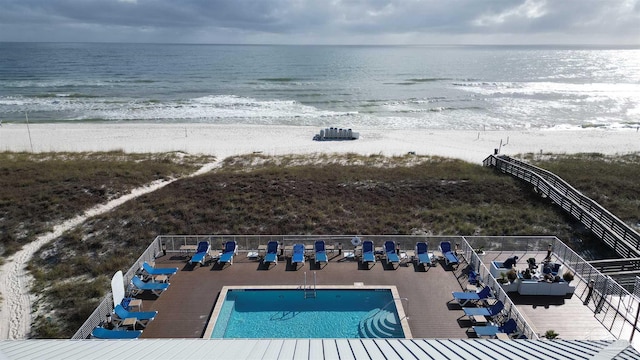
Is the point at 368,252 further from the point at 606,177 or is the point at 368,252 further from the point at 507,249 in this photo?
the point at 606,177

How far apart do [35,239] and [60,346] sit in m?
15.2

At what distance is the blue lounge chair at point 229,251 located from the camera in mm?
15648

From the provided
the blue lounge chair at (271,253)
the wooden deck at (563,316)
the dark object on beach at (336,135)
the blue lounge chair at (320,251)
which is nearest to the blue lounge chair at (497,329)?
the wooden deck at (563,316)

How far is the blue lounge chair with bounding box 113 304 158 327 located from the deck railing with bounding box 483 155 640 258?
1767 centimetres

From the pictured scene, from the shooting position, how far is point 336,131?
1757 inches

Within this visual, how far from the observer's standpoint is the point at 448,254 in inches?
622

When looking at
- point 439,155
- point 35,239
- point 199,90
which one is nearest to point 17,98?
point 199,90

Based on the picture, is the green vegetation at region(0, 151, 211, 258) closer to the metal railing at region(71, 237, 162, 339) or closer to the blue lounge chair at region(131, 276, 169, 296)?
the metal railing at region(71, 237, 162, 339)

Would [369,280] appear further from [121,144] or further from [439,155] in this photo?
[121,144]

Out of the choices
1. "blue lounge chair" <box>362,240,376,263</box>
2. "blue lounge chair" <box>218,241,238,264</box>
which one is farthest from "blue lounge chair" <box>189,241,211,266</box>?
"blue lounge chair" <box>362,240,376,263</box>

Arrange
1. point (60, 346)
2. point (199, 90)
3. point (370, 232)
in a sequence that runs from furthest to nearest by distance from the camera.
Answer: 1. point (199, 90)
2. point (370, 232)
3. point (60, 346)

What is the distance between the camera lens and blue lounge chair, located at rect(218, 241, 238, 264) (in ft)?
51.3

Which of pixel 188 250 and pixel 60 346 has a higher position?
pixel 60 346

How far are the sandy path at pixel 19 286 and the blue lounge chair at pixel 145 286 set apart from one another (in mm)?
3390
